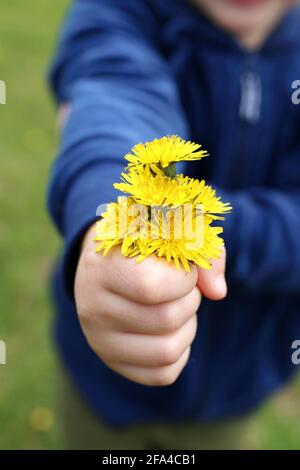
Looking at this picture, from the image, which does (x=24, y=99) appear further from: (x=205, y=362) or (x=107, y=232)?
(x=107, y=232)

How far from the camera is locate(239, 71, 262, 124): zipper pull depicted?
2.02 ft

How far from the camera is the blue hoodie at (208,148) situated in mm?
477

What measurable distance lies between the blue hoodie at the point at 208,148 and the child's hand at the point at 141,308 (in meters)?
0.12

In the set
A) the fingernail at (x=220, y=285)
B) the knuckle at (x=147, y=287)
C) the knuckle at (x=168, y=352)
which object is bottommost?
the knuckle at (x=168, y=352)

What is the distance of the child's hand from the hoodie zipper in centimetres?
35

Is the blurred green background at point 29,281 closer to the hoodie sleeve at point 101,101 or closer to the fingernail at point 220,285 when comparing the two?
the hoodie sleeve at point 101,101

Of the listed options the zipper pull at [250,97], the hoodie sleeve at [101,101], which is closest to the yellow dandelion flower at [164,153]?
the hoodie sleeve at [101,101]

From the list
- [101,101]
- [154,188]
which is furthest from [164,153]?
[101,101]

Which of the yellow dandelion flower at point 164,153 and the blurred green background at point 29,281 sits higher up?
the blurred green background at point 29,281

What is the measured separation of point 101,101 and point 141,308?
239 mm

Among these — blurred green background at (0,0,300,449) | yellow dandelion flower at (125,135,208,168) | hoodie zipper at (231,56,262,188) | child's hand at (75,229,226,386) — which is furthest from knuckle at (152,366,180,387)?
blurred green background at (0,0,300,449)

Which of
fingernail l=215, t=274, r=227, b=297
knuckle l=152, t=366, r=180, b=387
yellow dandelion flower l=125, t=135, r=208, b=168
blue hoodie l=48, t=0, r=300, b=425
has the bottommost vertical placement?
knuckle l=152, t=366, r=180, b=387

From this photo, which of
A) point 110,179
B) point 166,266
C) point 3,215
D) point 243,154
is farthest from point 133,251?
point 3,215

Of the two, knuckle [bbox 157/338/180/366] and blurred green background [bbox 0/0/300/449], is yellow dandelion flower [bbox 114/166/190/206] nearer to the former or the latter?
knuckle [bbox 157/338/180/366]
